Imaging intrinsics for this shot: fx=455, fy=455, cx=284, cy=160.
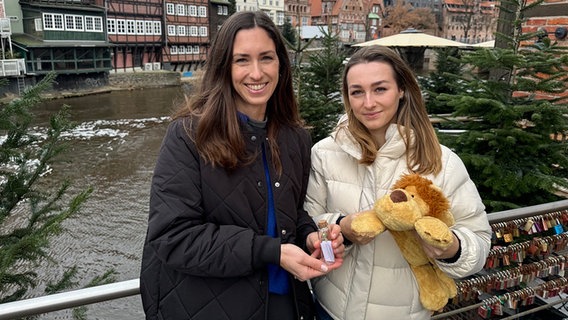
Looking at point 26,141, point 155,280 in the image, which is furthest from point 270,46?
point 26,141

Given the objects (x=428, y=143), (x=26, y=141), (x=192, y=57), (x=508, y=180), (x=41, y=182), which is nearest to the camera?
(x=428, y=143)

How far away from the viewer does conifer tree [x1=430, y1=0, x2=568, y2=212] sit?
3.39 metres

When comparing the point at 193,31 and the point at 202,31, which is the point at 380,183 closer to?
the point at 193,31

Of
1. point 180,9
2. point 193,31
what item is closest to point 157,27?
point 180,9

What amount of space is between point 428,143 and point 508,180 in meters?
2.10

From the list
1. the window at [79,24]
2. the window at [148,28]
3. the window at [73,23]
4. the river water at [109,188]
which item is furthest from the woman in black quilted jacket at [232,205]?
the window at [148,28]

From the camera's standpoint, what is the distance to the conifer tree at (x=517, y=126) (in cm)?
339

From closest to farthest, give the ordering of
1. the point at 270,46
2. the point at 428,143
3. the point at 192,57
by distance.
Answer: the point at 270,46, the point at 428,143, the point at 192,57

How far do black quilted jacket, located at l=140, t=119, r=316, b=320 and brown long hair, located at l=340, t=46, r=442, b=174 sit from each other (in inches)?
14.7

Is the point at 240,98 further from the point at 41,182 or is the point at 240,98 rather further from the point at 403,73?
A: the point at 41,182

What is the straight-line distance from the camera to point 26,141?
448 cm

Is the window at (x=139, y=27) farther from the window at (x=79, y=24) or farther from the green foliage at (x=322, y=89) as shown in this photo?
the green foliage at (x=322, y=89)

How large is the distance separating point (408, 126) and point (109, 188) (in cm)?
1216

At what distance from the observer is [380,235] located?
1.69 metres
